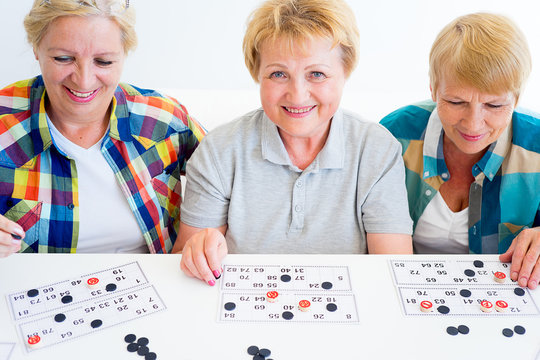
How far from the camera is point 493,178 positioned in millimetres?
1741

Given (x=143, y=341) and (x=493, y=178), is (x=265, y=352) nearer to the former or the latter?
(x=143, y=341)

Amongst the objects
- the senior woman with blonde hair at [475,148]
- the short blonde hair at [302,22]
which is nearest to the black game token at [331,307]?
the senior woman with blonde hair at [475,148]

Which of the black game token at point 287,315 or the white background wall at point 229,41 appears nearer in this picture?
the black game token at point 287,315

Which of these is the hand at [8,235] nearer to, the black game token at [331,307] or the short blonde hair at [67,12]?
the short blonde hair at [67,12]

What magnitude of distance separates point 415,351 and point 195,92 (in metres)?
2.05

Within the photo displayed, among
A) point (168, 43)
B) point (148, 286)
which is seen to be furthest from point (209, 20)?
point (148, 286)

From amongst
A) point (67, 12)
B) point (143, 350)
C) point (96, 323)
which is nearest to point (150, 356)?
point (143, 350)

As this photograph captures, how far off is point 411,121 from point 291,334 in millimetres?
970

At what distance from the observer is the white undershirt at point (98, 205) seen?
5.84 feet

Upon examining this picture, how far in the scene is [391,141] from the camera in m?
1.65

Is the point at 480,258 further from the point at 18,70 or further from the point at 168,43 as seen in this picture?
the point at 18,70

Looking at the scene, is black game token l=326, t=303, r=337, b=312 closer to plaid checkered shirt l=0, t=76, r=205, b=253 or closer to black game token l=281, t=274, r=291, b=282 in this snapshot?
black game token l=281, t=274, r=291, b=282

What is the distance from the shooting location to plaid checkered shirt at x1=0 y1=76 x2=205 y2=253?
1717 mm

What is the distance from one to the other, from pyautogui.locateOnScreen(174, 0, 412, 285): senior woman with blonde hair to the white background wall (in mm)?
1696
